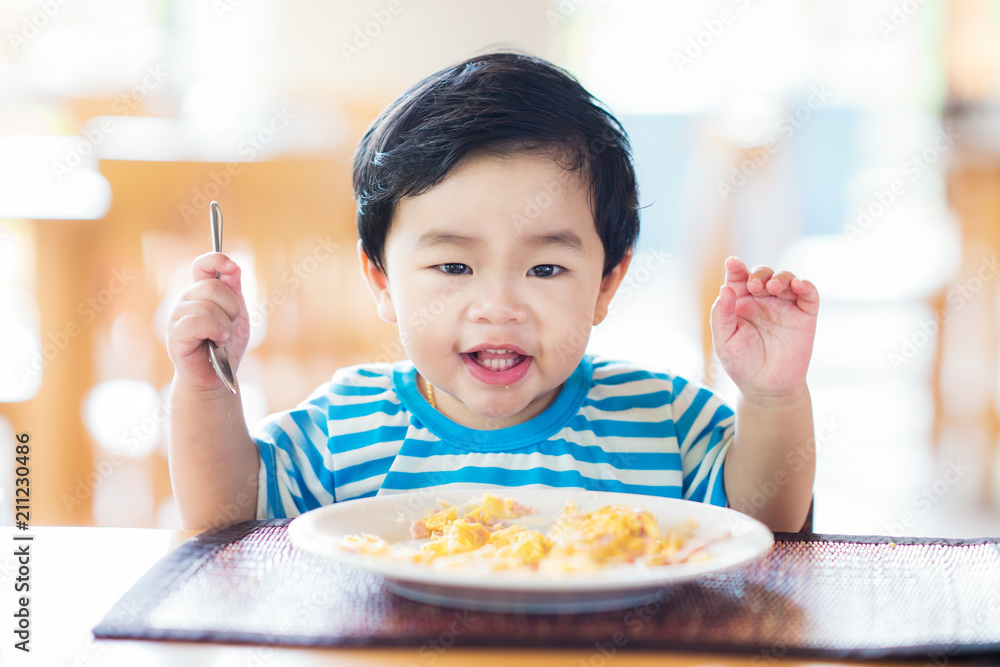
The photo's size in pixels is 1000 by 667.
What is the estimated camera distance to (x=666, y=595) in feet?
1.99

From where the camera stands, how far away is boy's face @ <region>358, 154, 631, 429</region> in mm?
889

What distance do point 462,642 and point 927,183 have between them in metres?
3.61

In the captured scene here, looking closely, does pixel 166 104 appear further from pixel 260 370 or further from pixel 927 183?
pixel 927 183

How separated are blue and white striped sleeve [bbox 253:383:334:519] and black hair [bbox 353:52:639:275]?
0.22m

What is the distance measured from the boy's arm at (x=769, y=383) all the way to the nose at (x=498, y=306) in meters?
0.21

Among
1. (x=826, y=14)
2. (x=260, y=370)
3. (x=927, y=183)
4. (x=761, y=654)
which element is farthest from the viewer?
(x=826, y=14)

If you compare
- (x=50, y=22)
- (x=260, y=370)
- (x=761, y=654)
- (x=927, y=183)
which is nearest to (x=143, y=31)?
(x=50, y=22)

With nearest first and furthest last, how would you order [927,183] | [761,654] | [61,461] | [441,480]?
[761,654], [441,480], [61,461], [927,183]
